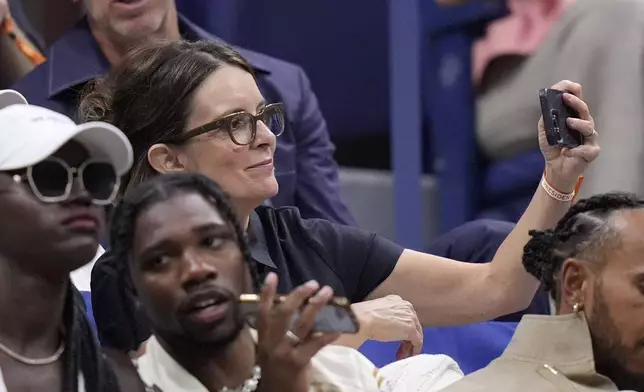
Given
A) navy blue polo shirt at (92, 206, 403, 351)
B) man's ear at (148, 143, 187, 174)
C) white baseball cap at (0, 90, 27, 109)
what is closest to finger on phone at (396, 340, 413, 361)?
navy blue polo shirt at (92, 206, 403, 351)

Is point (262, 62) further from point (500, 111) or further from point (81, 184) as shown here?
point (81, 184)

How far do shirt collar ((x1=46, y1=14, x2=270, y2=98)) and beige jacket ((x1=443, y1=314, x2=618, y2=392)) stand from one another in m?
0.74

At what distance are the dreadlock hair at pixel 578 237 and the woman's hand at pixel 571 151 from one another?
0.50 ft

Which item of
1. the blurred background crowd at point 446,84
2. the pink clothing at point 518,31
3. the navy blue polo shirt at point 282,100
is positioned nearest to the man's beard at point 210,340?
the navy blue polo shirt at point 282,100

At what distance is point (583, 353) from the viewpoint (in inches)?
49.6

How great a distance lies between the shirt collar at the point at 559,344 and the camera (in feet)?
4.13

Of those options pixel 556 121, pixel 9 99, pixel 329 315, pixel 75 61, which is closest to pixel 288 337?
pixel 329 315

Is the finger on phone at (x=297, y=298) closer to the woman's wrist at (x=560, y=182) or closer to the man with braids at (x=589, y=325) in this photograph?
the man with braids at (x=589, y=325)

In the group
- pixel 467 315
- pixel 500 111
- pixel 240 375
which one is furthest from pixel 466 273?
pixel 500 111

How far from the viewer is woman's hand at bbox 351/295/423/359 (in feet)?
4.66

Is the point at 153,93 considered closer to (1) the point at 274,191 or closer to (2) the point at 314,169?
(1) the point at 274,191

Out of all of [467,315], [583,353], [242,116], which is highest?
[242,116]

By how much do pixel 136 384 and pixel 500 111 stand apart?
177cm

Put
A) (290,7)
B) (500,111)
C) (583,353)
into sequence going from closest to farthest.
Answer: (583,353) → (500,111) → (290,7)
